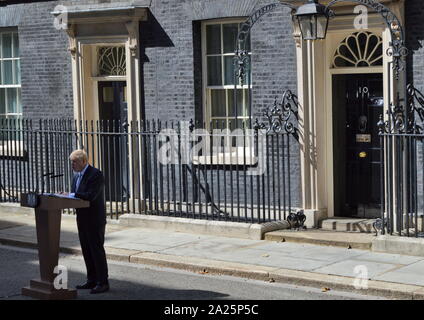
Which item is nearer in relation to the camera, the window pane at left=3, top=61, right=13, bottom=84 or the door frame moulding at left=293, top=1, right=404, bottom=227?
the door frame moulding at left=293, top=1, right=404, bottom=227

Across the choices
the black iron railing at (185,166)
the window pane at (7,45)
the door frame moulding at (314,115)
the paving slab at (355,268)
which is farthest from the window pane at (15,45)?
the paving slab at (355,268)

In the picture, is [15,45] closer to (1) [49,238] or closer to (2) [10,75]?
(2) [10,75]

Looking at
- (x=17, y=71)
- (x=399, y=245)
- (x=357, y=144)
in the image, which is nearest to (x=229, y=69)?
(x=357, y=144)

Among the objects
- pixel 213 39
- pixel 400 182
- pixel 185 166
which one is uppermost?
pixel 213 39

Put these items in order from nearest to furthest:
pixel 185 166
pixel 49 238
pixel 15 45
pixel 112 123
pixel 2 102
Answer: pixel 49 238, pixel 185 166, pixel 112 123, pixel 15 45, pixel 2 102

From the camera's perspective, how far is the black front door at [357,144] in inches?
546

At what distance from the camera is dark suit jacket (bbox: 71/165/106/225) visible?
406 inches

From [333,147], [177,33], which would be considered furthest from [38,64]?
[333,147]

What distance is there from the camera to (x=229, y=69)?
1541 cm

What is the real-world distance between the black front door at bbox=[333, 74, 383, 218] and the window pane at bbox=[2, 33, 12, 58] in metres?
7.17

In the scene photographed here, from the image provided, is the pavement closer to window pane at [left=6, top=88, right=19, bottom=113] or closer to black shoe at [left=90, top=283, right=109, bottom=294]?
black shoe at [left=90, top=283, right=109, bottom=294]

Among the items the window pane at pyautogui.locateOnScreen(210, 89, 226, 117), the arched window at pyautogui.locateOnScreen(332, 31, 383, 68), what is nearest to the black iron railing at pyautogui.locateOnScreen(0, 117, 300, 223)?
the window pane at pyautogui.locateOnScreen(210, 89, 226, 117)

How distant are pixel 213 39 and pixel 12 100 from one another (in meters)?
4.93

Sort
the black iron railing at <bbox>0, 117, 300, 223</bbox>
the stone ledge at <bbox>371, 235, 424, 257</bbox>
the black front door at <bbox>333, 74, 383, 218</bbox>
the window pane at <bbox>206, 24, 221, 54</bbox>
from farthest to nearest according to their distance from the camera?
1. the window pane at <bbox>206, 24, 221, 54</bbox>
2. the black iron railing at <bbox>0, 117, 300, 223</bbox>
3. the black front door at <bbox>333, 74, 383, 218</bbox>
4. the stone ledge at <bbox>371, 235, 424, 257</bbox>
